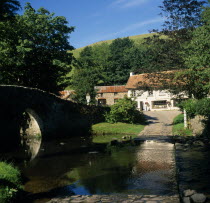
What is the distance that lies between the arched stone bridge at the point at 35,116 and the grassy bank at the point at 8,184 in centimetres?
1187

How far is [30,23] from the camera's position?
31.5m

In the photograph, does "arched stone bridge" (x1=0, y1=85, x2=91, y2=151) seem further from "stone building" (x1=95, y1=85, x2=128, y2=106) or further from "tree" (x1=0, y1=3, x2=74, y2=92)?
"stone building" (x1=95, y1=85, x2=128, y2=106)

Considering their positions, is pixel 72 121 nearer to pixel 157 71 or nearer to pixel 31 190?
pixel 157 71

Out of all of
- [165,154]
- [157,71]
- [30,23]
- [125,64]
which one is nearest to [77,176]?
[165,154]

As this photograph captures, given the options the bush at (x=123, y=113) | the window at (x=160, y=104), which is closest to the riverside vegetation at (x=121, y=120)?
the bush at (x=123, y=113)

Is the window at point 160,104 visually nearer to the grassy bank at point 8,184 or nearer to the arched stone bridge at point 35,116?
the arched stone bridge at point 35,116

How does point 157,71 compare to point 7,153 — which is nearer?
point 7,153

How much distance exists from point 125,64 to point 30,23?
4764 cm

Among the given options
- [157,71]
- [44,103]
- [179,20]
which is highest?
[179,20]

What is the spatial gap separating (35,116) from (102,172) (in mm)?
15589

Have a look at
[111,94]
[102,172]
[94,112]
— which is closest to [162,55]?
[94,112]

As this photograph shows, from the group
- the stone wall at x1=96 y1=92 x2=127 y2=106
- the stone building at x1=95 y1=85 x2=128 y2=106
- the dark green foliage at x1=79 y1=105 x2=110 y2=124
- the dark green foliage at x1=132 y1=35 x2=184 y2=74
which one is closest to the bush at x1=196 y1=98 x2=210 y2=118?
the dark green foliage at x1=132 y1=35 x2=184 y2=74

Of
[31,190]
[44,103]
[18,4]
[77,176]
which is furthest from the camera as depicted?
[44,103]

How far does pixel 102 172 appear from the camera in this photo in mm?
12289
